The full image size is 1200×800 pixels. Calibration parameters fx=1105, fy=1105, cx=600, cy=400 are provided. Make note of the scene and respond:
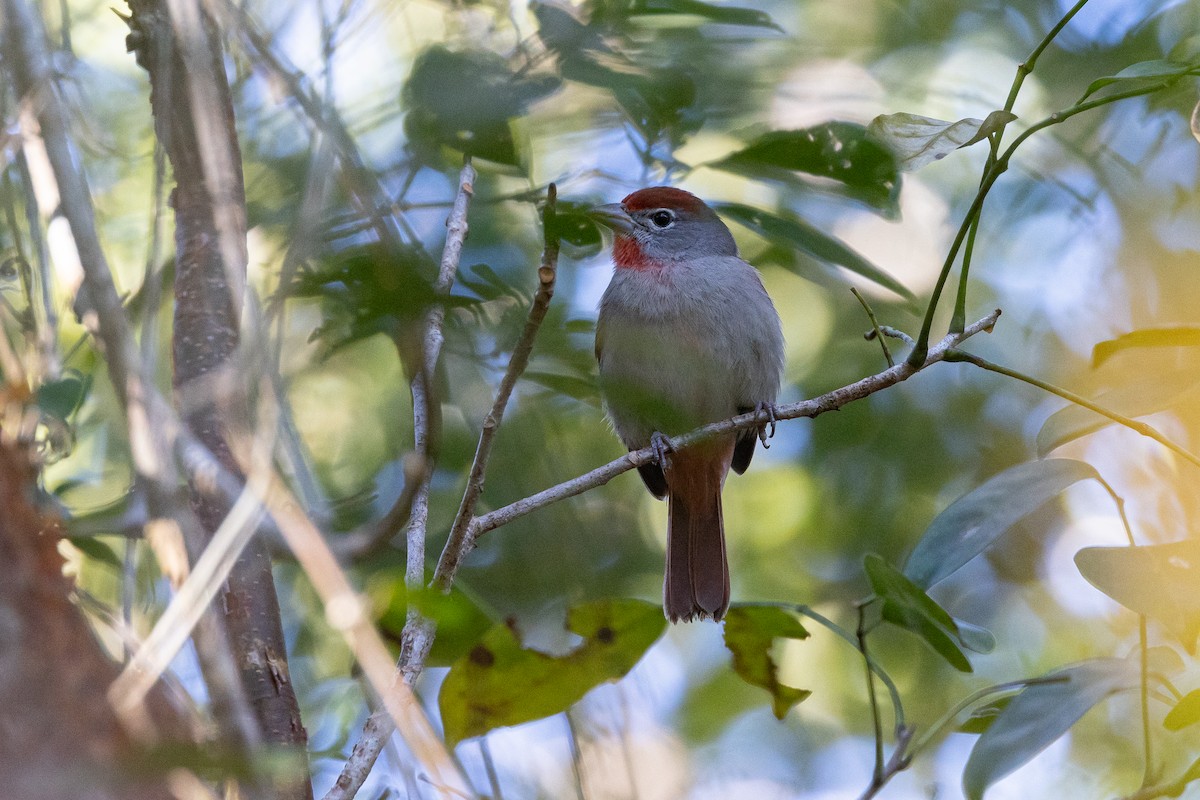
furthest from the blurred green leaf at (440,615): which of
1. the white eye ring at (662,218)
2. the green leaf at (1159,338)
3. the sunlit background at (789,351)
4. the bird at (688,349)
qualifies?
the white eye ring at (662,218)

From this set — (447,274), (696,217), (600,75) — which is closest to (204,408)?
(447,274)

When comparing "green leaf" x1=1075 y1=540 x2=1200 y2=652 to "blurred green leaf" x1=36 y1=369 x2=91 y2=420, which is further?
"blurred green leaf" x1=36 y1=369 x2=91 y2=420

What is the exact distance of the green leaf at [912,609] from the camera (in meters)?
2.16

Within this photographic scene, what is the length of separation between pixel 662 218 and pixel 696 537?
143 cm

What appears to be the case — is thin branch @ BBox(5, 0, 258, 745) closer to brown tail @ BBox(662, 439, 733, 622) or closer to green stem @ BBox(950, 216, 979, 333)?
green stem @ BBox(950, 216, 979, 333)

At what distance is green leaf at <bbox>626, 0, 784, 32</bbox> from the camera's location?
2.44 metres

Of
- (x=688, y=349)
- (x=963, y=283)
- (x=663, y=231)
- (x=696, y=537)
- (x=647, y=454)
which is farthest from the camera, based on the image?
(x=663, y=231)

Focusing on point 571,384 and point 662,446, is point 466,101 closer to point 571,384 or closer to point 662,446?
point 571,384

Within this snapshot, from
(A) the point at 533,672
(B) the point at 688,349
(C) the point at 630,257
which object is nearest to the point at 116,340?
(A) the point at 533,672

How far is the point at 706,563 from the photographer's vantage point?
473 centimetres

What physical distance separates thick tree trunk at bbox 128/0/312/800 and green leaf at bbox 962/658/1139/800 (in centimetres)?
139

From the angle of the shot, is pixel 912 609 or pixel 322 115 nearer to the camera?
pixel 912 609

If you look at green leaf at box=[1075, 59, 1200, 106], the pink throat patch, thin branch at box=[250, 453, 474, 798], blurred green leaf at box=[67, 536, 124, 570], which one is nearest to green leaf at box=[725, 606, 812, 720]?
thin branch at box=[250, 453, 474, 798]

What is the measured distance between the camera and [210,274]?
2916 millimetres
